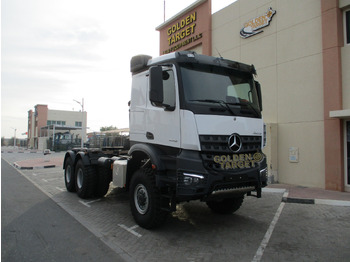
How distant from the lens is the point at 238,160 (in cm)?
475

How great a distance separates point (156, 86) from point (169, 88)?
1.01 feet

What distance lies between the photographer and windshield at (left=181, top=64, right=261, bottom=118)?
4586 millimetres

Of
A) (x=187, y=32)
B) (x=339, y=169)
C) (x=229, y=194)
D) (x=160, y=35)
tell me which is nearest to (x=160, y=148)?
(x=229, y=194)

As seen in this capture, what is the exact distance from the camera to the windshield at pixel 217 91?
4.59m

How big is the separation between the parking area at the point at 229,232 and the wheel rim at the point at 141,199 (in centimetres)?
39

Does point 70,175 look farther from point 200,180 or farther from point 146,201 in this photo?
point 200,180

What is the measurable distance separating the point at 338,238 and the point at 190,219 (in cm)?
285

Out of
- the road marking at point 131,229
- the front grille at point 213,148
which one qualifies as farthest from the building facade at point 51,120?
the front grille at point 213,148

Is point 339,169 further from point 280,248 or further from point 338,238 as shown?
point 280,248

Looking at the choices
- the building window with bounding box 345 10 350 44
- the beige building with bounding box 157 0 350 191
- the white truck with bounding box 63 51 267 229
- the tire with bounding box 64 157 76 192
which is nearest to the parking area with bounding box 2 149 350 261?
the white truck with bounding box 63 51 267 229

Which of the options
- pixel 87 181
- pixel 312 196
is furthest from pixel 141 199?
pixel 312 196

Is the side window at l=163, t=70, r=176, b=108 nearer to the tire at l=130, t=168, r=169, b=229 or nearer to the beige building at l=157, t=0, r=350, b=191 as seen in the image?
the tire at l=130, t=168, r=169, b=229

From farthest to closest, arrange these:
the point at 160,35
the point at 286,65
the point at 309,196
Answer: the point at 160,35 < the point at 286,65 < the point at 309,196

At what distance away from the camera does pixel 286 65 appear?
10.6 metres
